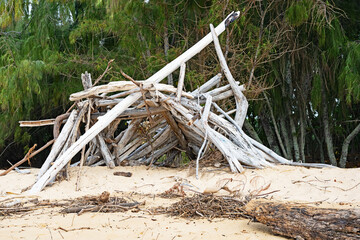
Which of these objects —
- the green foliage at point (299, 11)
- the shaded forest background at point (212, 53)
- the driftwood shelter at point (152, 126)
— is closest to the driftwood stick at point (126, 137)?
the driftwood shelter at point (152, 126)

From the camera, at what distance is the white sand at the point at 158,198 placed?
8.47ft

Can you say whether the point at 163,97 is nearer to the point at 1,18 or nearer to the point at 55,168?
the point at 55,168

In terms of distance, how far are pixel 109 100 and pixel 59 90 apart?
10.6 feet

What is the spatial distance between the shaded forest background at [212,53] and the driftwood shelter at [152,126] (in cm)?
135

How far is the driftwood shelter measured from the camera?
15.1 feet

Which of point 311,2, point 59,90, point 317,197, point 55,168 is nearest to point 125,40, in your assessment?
point 59,90

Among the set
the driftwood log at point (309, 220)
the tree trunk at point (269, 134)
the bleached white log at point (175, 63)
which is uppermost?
the bleached white log at point (175, 63)

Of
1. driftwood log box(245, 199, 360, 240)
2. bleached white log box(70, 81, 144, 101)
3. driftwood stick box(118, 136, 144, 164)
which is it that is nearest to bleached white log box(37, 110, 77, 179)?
bleached white log box(70, 81, 144, 101)

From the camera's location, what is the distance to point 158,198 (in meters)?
3.83

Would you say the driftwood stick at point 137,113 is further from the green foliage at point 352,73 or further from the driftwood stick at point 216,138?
the green foliage at point 352,73

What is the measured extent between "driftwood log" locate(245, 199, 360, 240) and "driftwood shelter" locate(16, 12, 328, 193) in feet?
6.19

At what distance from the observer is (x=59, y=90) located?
8.02 m

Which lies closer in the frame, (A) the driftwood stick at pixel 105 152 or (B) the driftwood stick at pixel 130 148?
(A) the driftwood stick at pixel 105 152

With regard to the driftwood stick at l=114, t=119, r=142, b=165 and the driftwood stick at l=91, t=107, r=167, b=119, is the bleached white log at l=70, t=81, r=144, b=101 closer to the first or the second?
the driftwood stick at l=91, t=107, r=167, b=119
